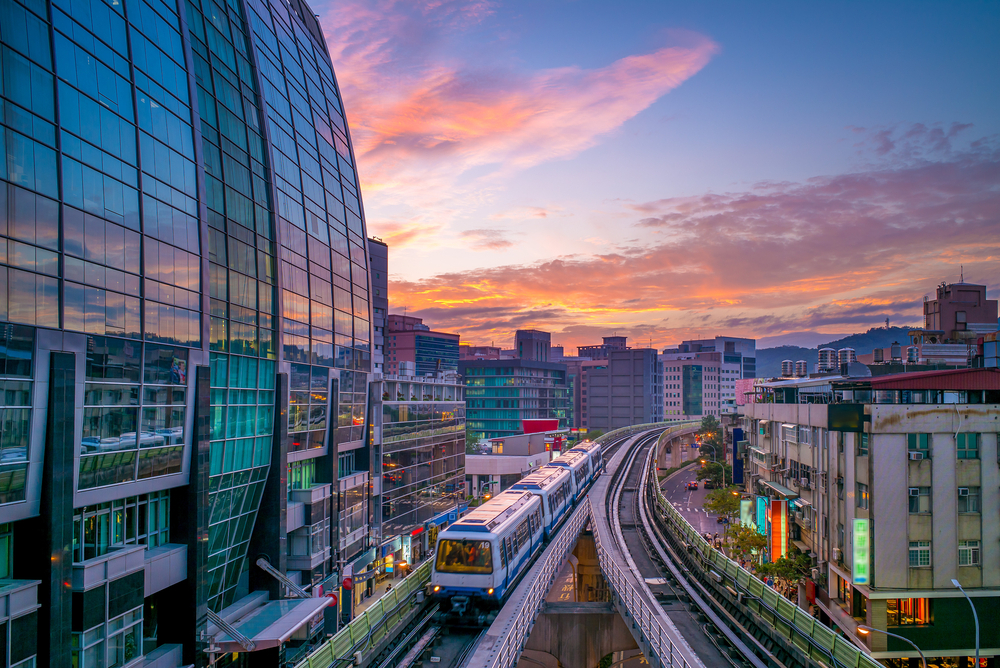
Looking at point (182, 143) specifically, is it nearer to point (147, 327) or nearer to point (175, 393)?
point (147, 327)

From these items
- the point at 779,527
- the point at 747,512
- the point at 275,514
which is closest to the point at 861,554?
the point at 779,527

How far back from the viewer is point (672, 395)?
187 metres

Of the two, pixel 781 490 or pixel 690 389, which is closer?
pixel 781 490

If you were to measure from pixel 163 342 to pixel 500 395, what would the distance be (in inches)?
4100

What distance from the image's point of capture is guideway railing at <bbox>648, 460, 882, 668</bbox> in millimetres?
19812

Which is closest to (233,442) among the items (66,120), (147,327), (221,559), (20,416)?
(221,559)

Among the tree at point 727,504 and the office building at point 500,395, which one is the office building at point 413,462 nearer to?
the tree at point 727,504

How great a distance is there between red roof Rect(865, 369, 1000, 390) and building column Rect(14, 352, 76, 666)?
114 ft

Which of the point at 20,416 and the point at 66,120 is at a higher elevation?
the point at 66,120

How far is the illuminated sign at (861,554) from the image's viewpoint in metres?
30.0

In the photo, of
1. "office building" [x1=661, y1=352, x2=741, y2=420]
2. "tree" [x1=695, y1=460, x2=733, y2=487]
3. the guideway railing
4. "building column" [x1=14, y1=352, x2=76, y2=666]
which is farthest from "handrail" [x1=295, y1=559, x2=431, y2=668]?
"office building" [x1=661, y1=352, x2=741, y2=420]

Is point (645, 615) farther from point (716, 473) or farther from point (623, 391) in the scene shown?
point (623, 391)

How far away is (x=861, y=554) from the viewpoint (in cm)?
3017

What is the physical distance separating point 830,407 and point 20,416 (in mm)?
34385
